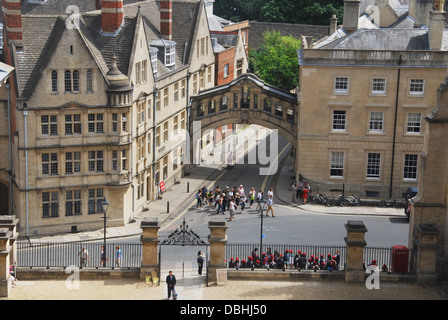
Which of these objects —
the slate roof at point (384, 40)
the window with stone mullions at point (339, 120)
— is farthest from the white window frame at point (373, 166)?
the slate roof at point (384, 40)

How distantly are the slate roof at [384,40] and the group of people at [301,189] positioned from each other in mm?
10425

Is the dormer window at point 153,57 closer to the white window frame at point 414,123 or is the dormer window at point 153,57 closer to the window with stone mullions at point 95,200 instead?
the window with stone mullions at point 95,200

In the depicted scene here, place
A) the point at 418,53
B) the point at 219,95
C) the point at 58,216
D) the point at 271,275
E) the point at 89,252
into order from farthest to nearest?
the point at 219,95
the point at 418,53
the point at 58,216
the point at 89,252
the point at 271,275

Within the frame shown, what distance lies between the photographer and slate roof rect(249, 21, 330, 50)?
11350cm

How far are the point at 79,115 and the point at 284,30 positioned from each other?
199ft

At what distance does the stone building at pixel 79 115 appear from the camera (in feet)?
→ 191

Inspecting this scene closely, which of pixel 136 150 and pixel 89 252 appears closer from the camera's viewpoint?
pixel 89 252

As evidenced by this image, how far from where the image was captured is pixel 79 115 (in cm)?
5972

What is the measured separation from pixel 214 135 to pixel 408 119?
22.6 metres

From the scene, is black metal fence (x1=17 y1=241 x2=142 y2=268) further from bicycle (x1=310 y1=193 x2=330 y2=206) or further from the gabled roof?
bicycle (x1=310 y1=193 x2=330 y2=206)

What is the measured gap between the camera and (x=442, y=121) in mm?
46594

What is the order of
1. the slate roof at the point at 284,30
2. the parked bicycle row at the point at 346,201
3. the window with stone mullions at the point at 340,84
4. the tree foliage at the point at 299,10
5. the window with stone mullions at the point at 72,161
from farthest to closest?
the tree foliage at the point at 299,10 < the slate roof at the point at 284,30 < the window with stone mullions at the point at 340,84 < the parked bicycle row at the point at 346,201 < the window with stone mullions at the point at 72,161
